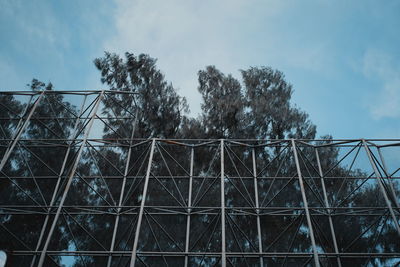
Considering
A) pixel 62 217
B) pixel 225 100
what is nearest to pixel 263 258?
pixel 62 217

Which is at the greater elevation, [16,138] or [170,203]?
[16,138]

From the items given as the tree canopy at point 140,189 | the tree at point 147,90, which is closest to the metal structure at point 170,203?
the tree canopy at point 140,189

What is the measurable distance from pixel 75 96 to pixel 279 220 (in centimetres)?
761

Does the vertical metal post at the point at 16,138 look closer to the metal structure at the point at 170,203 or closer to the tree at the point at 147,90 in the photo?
the metal structure at the point at 170,203

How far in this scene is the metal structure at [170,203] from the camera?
8.58m

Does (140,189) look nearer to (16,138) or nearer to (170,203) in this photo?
(170,203)

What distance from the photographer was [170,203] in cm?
960

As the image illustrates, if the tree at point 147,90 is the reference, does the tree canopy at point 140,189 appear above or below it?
below

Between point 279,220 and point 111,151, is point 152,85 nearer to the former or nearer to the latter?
point 111,151

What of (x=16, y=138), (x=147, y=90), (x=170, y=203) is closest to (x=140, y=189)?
(x=170, y=203)

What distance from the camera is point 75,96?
11.5 metres

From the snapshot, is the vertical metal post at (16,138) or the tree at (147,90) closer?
the vertical metal post at (16,138)

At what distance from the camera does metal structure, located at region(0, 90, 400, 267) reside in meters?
8.58

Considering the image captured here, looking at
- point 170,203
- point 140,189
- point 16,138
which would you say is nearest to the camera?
point 16,138
